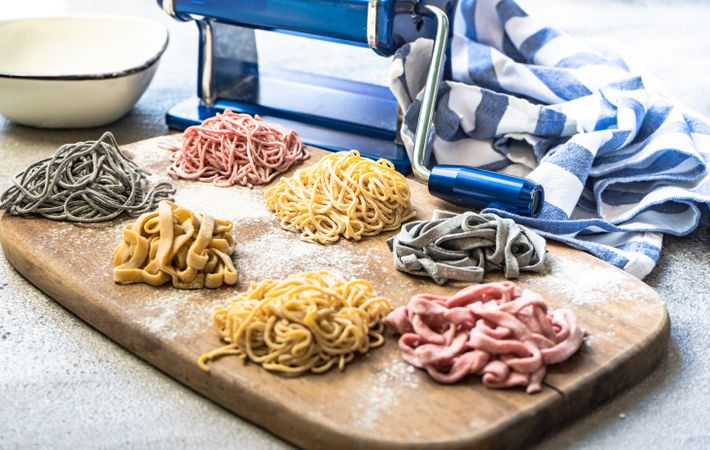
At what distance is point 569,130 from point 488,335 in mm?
861

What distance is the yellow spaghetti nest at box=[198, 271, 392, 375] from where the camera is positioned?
1.42 metres

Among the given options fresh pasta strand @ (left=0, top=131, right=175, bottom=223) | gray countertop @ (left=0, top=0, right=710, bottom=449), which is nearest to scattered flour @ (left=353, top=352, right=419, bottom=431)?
gray countertop @ (left=0, top=0, right=710, bottom=449)

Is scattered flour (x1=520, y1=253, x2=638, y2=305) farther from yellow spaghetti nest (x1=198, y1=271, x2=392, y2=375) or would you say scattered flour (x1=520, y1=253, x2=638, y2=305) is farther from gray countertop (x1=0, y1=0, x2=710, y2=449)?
yellow spaghetti nest (x1=198, y1=271, x2=392, y2=375)

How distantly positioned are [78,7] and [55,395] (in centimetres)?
249

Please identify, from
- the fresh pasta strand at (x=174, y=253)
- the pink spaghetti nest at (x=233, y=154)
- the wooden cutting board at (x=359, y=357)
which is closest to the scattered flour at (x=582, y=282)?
the wooden cutting board at (x=359, y=357)

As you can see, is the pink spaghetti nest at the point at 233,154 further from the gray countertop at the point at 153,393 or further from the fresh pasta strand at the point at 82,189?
the gray countertop at the point at 153,393

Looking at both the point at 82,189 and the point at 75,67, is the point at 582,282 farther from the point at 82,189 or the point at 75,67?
the point at 75,67

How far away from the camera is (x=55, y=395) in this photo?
1.48 m

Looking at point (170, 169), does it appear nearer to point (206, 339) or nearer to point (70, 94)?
point (70, 94)

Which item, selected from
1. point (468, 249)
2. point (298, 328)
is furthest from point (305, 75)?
point (298, 328)

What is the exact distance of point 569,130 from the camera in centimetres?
214

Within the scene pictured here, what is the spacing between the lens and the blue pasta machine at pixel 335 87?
194 cm

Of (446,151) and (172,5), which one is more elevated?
(172,5)

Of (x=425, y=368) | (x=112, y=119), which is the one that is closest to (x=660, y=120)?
(x=425, y=368)
